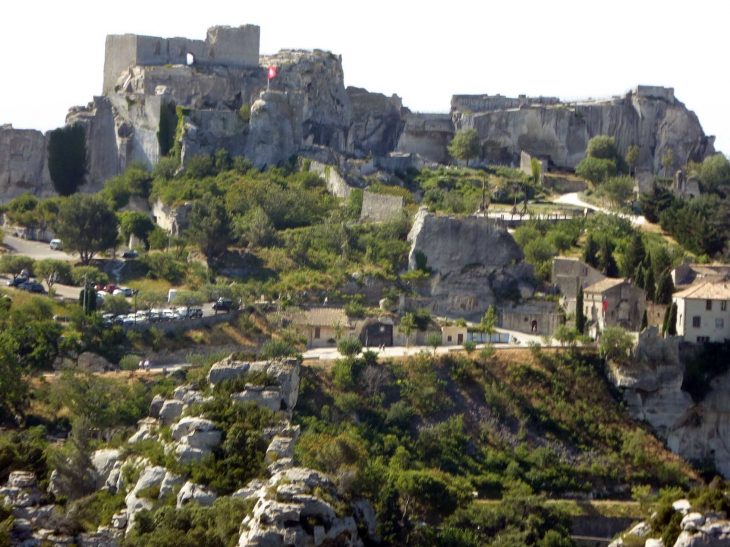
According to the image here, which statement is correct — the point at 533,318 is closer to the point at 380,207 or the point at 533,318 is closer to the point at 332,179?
the point at 380,207

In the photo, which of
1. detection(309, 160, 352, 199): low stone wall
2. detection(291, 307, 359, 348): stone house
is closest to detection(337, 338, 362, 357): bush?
detection(291, 307, 359, 348): stone house

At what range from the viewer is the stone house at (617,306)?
5450cm

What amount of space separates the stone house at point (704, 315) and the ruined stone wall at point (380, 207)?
1281 cm

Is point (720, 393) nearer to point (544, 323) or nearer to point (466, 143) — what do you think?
point (544, 323)

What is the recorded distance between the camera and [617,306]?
54.6 m

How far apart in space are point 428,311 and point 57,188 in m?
22.0

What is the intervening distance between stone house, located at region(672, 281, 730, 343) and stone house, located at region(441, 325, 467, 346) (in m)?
7.12

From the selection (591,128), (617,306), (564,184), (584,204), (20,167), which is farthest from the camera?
(591,128)

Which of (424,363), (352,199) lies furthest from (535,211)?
(424,363)

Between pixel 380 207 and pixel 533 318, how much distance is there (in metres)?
9.63

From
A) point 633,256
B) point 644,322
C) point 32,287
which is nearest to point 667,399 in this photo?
point 644,322

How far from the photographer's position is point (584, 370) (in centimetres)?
5278

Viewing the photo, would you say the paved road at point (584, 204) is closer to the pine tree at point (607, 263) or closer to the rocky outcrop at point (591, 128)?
the rocky outcrop at point (591, 128)

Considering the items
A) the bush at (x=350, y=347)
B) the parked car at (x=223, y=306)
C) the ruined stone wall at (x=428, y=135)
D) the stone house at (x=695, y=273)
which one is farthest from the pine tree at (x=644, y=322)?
the ruined stone wall at (x=428, y=135)
